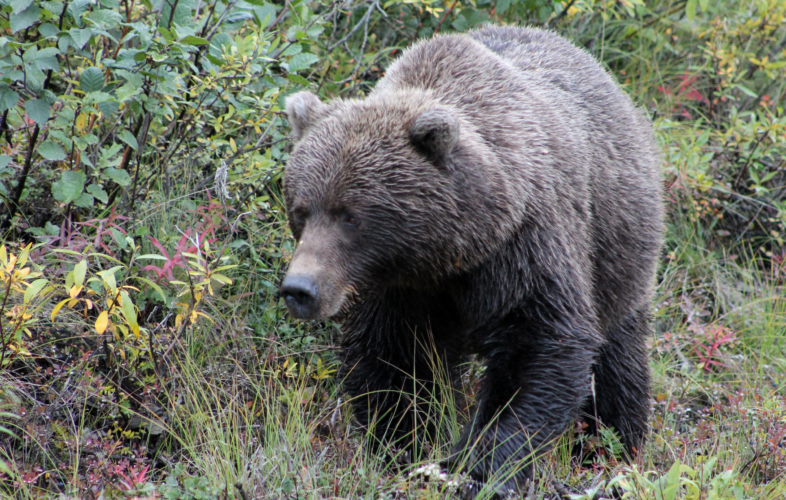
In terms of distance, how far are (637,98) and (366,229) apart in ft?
16.3

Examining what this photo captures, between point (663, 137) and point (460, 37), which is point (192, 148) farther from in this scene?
point (663, 137)

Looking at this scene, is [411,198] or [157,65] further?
[157,65]

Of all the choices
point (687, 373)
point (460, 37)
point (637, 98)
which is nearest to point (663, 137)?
point (637, 98)

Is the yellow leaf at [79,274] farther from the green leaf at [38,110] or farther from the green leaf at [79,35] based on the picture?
the green leaf at [79,35]

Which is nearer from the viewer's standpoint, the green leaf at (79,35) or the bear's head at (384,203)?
the bear's head at (384,203)

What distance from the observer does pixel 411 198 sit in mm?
3789

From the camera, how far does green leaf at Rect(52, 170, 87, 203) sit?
444cm

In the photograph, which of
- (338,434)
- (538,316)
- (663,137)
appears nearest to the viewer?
(538,316)

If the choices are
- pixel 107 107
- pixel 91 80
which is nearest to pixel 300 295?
pixel 107 107

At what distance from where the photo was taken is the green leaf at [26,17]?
407cm

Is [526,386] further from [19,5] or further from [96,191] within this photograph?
[19,5]

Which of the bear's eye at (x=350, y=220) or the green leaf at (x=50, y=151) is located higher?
the bear's eye at (x=350, y=220)

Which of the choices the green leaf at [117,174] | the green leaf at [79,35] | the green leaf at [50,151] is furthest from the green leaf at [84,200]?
the green leaf at [79,35]

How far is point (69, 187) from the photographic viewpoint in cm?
446
